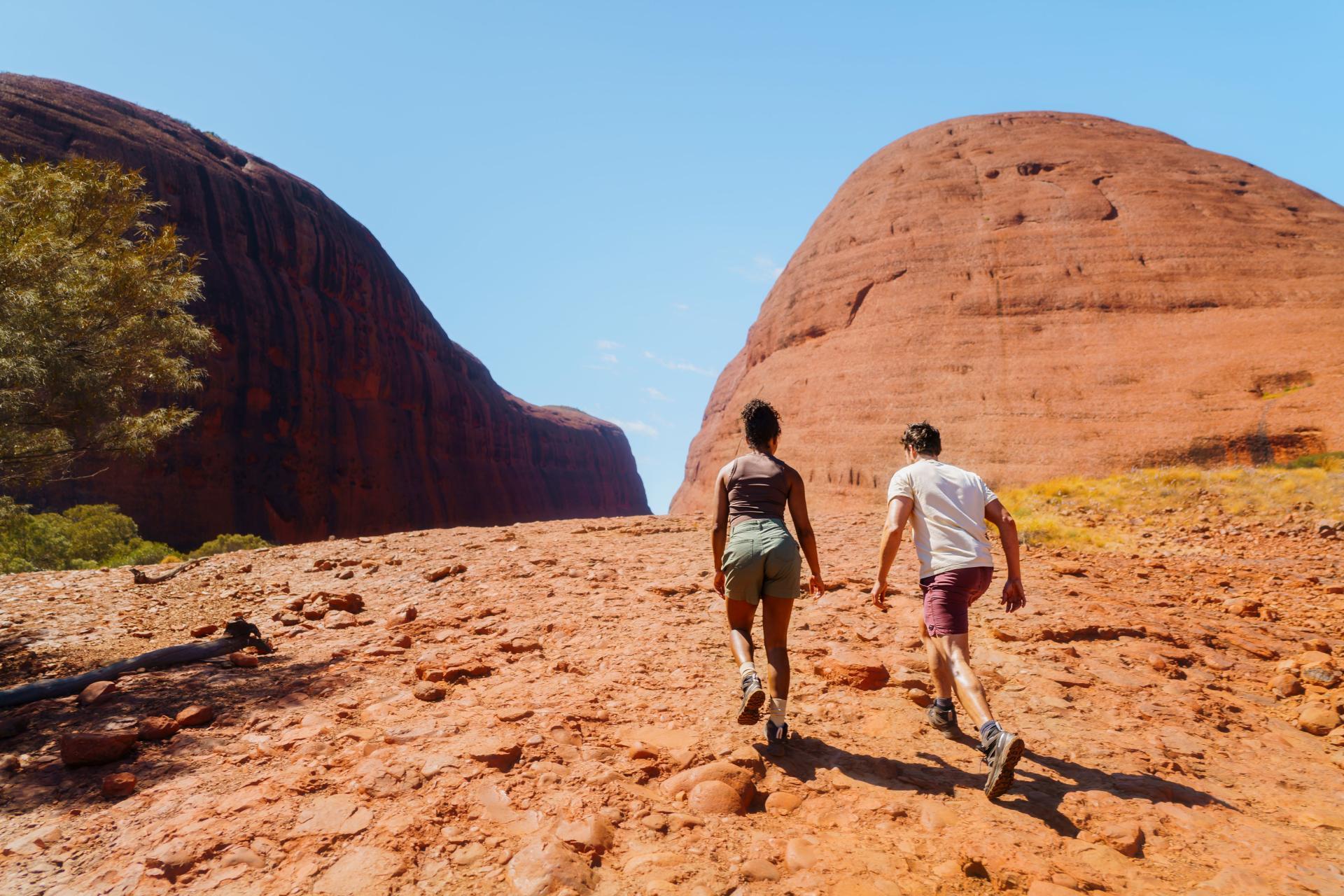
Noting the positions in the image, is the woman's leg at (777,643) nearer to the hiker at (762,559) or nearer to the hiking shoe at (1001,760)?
the hiker at (762,559)

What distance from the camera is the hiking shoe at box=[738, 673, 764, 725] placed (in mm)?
3711

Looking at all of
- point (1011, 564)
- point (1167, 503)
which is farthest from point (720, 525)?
point (1167, 503)

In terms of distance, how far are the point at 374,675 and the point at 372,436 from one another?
42.7 meters

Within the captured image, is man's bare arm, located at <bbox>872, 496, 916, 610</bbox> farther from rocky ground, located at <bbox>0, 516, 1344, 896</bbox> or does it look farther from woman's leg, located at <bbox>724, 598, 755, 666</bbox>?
rocky ground, located at <bbox>0, 516, 1344, 896</bbox>

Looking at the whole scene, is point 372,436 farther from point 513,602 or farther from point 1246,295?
point 1246,295

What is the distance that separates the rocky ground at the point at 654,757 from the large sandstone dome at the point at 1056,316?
18945 mm

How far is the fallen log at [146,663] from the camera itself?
16.4 feet

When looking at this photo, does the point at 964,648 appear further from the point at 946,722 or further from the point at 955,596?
the point at 946,722

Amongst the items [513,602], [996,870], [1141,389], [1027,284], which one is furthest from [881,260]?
[996,870]

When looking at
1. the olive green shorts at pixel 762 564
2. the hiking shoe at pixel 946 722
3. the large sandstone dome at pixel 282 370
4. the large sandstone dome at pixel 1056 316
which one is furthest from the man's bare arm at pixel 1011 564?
the large sandstone dome at pixel 282 370

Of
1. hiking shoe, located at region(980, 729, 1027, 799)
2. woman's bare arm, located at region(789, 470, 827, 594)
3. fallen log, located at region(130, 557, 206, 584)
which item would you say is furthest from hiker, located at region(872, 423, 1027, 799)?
fallen log, located at region(130, 557, 206, 584)

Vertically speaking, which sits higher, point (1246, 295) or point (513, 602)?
point (1246, 295)

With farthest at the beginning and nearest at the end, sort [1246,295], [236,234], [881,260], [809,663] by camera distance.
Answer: [236,234], [881,260], [1246,295], [809,663]

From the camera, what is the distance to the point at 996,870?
111 inches
